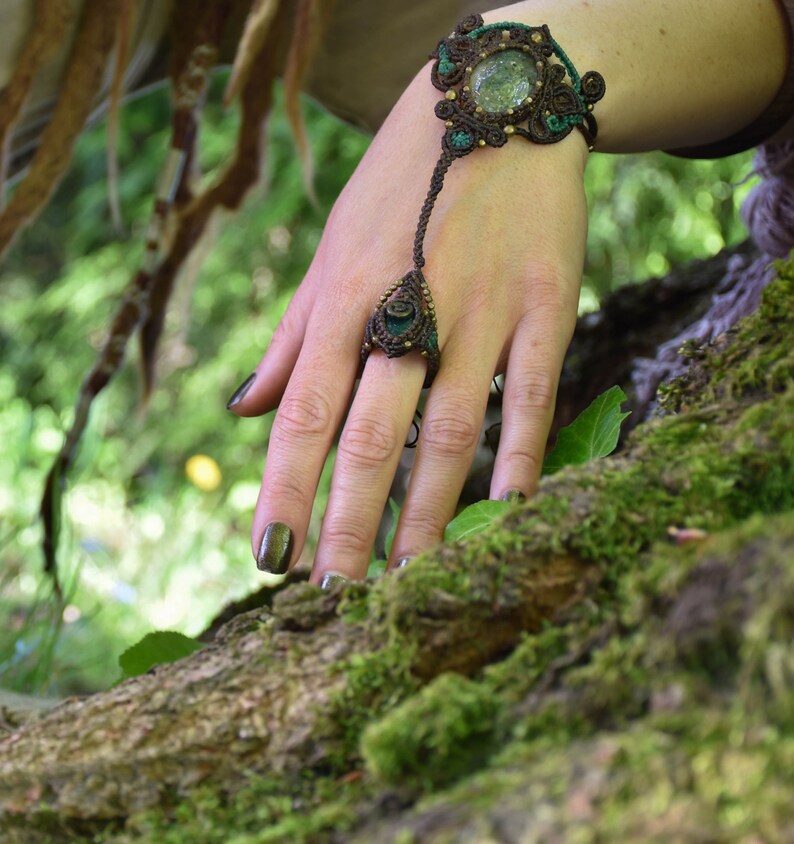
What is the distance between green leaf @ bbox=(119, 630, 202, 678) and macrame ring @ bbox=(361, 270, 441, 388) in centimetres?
40

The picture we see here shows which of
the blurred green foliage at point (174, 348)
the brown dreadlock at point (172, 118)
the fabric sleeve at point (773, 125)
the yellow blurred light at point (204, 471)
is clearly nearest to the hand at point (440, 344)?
the fabric sleeve at point (773, 125)

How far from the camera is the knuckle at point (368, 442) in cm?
97

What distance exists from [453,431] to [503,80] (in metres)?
0.47

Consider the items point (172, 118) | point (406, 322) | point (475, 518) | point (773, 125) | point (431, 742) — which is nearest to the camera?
point (431, 742)

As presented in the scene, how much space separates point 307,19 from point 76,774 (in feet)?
4.51

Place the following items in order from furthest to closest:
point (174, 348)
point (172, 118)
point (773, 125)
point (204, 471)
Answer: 1. point (174, 348)
2. point (204, 471)
3. point (172, 118)
4. point (773, 125)

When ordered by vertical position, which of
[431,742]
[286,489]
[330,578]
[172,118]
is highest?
[172,118]

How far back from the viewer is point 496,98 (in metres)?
1.07

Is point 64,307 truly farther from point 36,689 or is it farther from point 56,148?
point 36,689

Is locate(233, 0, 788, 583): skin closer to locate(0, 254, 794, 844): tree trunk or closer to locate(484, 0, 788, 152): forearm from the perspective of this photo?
locate(484, 0, 788, 152): forearm

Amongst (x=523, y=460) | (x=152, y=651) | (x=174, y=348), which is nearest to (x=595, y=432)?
(x=523, y=460)

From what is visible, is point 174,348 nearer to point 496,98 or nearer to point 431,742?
point 496,98

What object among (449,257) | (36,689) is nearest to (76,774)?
(449,257)

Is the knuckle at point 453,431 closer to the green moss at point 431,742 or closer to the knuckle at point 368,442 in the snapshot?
the knuckle at point 368,442
